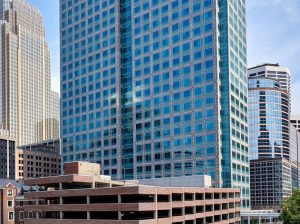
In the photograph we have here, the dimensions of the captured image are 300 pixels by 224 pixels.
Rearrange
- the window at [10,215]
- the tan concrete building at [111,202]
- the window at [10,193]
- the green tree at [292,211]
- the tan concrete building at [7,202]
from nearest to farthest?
the tan concrete building at [111,202] → the green tree at [292,211] → the tan concrete building at [7,202] → the window at [10,215] → the window at [10,193]

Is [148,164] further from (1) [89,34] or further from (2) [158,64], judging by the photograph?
(1) [89,34]

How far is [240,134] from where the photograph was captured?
5610 inches

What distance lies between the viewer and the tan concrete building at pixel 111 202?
8250 centimetres

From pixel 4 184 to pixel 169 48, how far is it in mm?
68140

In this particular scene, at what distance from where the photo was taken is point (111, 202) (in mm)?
88562

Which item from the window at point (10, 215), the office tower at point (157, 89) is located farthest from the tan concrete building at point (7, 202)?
the office tower at point (157, 89)

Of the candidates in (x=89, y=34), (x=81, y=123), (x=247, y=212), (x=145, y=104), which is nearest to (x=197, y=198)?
(x=247, y=212)

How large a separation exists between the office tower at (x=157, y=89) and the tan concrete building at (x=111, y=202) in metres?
27.1

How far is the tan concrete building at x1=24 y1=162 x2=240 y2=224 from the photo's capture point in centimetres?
8250

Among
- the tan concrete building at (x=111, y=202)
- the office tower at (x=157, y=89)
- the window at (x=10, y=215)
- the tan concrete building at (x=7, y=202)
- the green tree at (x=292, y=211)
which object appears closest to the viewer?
the tan concrete building at (x=111, y=202)

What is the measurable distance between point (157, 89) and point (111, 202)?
6594cm

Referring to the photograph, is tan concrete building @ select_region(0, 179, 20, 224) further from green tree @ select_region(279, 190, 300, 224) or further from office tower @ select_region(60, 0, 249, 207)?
green tree @ select_region(279, 190, 300, 224)

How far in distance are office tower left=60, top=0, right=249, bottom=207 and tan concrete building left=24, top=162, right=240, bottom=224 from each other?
2712 centimetres

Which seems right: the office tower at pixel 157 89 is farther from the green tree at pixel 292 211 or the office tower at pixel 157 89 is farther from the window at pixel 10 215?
the window at pixel 10 215
